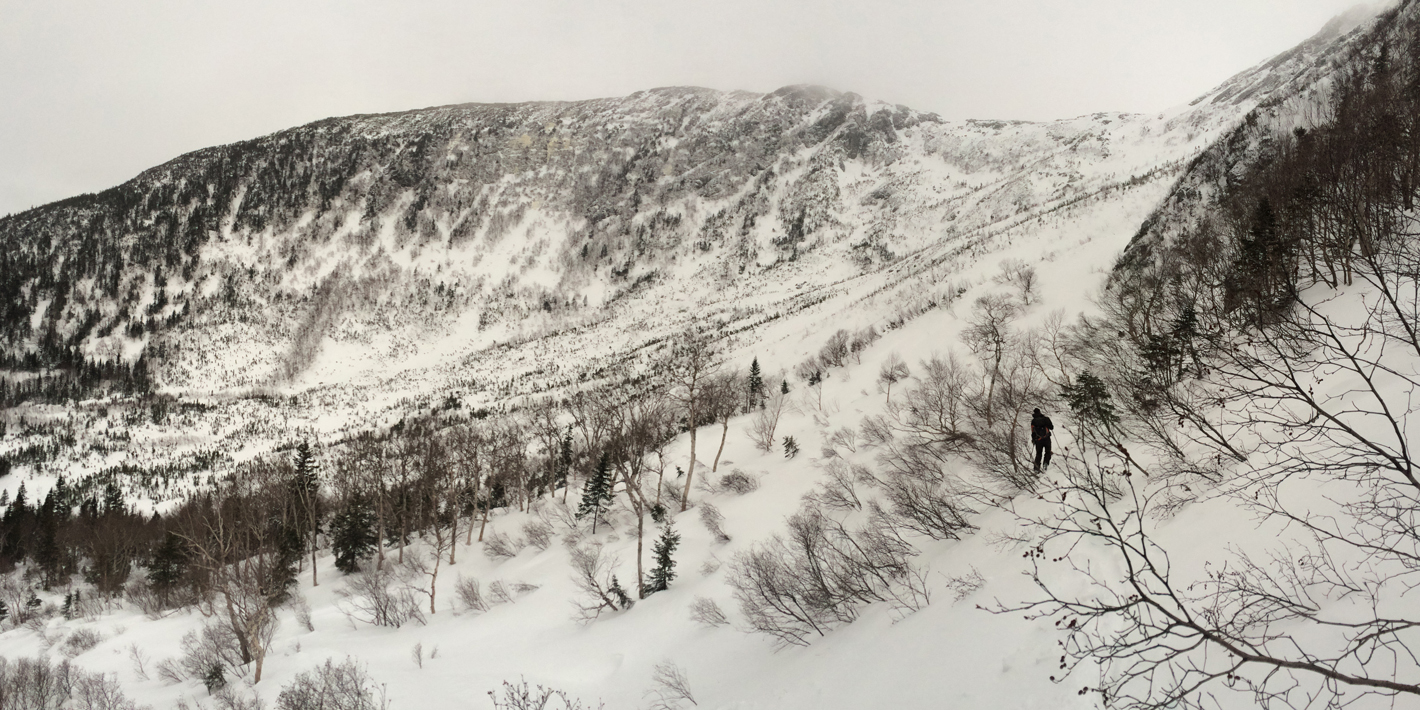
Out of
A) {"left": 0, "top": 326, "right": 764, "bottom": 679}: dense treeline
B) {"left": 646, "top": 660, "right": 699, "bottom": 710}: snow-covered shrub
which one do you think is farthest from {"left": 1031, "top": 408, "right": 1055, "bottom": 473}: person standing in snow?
{"left": 0, "top": 326, "right": 764, "bottom": 679}: dense treeline

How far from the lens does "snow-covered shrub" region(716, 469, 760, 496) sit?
26891 mm

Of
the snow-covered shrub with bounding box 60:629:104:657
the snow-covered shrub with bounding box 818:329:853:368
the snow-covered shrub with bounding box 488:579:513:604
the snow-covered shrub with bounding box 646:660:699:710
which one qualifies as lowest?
the snow-covered shrub with bounding box 60:629:104:657

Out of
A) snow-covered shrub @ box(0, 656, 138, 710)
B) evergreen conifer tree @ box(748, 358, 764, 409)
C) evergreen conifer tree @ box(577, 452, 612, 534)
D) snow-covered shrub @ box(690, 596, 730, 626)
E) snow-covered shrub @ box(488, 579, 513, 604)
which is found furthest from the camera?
evergreen conifer tree @ box(748, 358, 764, 409)

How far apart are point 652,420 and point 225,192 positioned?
254 meters

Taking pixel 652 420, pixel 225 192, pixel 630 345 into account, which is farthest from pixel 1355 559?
pixel 225 192

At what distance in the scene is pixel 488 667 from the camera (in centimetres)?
1695

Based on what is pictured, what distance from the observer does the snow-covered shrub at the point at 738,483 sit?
26.9 m

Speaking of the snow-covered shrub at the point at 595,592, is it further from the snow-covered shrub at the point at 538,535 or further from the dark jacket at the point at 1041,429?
the dark jacket at the point at 1041,429

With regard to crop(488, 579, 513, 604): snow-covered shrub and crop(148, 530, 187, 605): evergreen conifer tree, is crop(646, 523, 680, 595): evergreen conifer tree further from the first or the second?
crop(148, 530, 187, 605): evergreen conifer tree

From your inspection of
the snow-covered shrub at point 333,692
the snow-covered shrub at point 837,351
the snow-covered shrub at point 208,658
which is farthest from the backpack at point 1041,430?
the snow-covered shrub at point 837,351

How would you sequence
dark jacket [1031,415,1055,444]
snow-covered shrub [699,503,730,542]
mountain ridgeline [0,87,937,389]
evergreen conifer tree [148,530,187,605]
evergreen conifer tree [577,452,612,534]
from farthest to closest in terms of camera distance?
1. mountain ridgeline [0,87,937,389]
2. evergreen conifer tree [148,530,187,605]
3. evergreen conifer tree [577,452,612,534]
4. snow-covered shrub [699,503,730,542]
5. dark jacket [1031,415,1055,444]

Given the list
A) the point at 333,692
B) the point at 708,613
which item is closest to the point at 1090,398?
the point at 708,613

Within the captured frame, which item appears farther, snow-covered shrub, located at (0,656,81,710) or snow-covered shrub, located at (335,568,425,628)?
snow-covered shrub, located at (335,568,425,628)

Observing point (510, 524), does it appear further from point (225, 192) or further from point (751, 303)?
point (225, 192)
